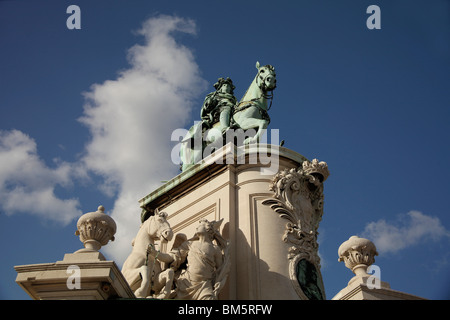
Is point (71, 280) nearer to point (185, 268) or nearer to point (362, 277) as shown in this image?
point (185, 268)

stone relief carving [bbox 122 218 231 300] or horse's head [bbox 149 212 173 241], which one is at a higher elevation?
horse's head [bbox 149 212 173 241]

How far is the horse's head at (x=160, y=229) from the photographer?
1291 centimetres

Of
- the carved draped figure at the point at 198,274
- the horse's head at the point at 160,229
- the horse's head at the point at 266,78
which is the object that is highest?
the horse's head at the point at 266,78

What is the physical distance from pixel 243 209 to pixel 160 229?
2.35m

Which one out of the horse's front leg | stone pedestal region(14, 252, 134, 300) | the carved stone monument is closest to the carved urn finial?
the carved stone monument

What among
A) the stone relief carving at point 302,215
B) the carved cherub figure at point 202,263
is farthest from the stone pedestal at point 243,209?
the carved cherub figure at point 202,263

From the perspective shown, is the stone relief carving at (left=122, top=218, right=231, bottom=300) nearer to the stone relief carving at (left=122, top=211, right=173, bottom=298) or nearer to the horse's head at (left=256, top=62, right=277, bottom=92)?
the stone relief carving at (left=122, top=211, right=173, bottom=298)

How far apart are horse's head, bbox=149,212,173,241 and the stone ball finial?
3830 mm

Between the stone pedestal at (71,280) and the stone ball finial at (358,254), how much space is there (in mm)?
Answer: 4970

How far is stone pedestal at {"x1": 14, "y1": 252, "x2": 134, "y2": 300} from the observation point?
9914 mm

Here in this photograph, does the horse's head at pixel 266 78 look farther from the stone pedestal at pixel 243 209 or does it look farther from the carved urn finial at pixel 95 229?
the carved urn finial at pixel 95 229

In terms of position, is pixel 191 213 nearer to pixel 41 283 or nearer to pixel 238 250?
pixel 238 250

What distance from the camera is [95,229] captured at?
11.3m

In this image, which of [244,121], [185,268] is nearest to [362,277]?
[185,268]
